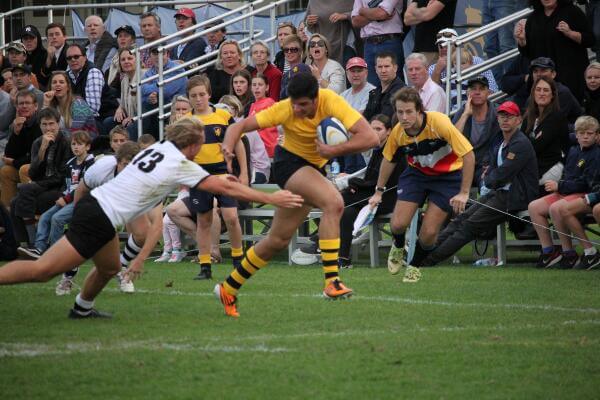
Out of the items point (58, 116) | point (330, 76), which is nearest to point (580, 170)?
point (330, 76)

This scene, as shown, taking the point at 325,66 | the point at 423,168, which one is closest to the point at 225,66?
the point at 325,66

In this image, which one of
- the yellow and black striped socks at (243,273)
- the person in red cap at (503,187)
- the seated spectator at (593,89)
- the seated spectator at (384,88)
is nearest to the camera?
the yellow and black striped socks at (243,273)

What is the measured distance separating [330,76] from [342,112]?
6.46 m

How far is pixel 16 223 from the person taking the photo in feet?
55.4

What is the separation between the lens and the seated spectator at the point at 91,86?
60.3 ft

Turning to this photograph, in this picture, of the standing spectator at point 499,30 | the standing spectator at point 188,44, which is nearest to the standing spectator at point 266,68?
the standing spectator at point 188,44

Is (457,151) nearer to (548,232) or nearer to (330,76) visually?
(548,232)

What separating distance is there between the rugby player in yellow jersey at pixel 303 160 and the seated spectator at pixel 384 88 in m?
4.68

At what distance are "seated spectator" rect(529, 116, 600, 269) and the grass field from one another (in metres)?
1.45

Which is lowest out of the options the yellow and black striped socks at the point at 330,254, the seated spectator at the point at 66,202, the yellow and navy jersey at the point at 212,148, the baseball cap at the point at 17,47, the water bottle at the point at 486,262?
the water bottle at the point at 486,262

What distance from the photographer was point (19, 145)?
17.7 metres

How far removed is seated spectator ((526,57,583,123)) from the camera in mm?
14281

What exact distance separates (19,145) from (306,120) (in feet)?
28.0

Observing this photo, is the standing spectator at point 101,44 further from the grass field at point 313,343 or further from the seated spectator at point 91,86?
the grass field at point 313,343
